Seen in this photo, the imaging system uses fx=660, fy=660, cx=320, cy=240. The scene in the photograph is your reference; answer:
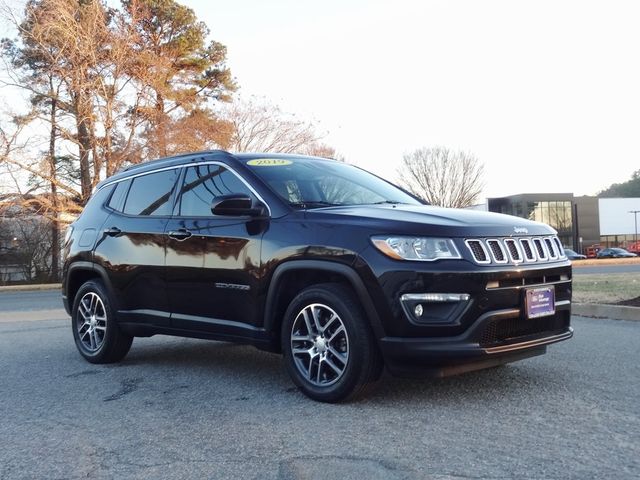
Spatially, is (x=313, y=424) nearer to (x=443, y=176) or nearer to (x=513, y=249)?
(x=513, y=249)

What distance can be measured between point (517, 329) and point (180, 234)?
2.76 m

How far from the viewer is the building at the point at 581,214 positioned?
244 feet

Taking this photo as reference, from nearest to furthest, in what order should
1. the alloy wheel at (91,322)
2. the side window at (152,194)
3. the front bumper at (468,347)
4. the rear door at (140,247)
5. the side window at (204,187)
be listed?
1. the front bumper at (468,347)
2. the side window at (204,187)
3. the rear door at (140,247)
4. the side window at (152,194)
5. the alloy wheel at (91,322)

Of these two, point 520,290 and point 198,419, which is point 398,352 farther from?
point 198,419

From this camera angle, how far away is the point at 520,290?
4266mm

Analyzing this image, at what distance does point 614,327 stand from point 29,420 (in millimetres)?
6549

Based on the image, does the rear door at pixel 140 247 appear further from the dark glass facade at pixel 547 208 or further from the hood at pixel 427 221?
the dark glass facade at pixel 547 208

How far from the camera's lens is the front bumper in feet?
13.3

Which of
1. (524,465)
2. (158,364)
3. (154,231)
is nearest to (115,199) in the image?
(154,231)

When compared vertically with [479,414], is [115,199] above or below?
above

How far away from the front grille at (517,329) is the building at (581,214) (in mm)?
69944

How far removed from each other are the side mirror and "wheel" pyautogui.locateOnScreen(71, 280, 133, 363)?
6.58 ft

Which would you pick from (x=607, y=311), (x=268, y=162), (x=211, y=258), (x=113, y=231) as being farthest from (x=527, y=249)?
(x=607, y=311)

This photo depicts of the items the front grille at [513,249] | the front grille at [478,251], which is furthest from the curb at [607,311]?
the front grille at [478,251]
